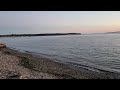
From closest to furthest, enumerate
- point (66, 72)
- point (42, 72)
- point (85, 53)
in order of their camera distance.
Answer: point (42, 72) < point (66, 72) < point (85, 53)

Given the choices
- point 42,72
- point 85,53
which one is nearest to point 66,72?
point 42,72

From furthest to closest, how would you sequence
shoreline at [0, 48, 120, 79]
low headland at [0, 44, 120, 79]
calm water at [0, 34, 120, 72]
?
calm water at [0, 34, 120, 72], shoreline at [0, 48, 120, 79], low headland at [0, 44, 120, 79]

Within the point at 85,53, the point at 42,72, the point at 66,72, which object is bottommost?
the point at 85,53

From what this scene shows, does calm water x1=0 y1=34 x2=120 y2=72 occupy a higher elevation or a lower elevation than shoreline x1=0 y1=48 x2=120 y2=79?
lower

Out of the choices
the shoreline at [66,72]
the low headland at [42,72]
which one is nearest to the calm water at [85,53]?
the shoreline at [66,72]

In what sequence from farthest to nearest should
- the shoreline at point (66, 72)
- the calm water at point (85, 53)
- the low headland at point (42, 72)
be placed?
the calm water at point (85, 53), the shoreline at point (66, 72), the low headland at point (42, 72)

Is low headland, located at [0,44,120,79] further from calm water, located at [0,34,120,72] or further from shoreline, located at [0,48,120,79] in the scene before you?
calm water, located at [0,34,120,72]

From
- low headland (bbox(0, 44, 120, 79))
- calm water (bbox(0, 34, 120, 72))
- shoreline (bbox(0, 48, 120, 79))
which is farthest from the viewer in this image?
calm water (bbox(0, 34, 120, 72))

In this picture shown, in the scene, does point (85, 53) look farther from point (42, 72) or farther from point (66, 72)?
point (42, 72)

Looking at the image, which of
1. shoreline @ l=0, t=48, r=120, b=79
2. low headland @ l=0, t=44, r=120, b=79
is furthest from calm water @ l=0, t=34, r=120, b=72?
low headland @ l=0, t=44, r=120, b=79

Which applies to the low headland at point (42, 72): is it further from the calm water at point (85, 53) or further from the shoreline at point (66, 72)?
the calm water at point (85, 53)
